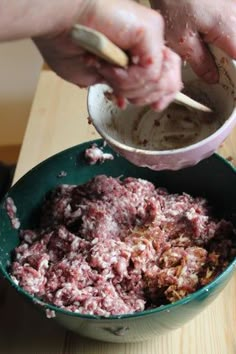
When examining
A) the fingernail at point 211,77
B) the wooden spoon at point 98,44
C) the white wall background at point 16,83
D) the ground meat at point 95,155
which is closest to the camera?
the wooden spoon at point 98,44

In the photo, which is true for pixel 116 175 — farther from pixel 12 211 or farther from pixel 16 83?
pixel 16 83

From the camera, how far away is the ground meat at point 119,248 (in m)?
0.73

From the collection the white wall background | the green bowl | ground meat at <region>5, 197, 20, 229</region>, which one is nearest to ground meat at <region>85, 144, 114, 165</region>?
the green bowl

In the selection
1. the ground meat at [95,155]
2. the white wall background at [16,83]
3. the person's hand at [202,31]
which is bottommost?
the white wall background at [16,83]

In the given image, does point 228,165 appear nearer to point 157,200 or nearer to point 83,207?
point 157,200

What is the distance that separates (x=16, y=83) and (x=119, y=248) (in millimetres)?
1184

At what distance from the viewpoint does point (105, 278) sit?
29.2 inches

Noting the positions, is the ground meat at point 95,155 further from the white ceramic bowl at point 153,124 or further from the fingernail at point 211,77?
the fingernail at point 211,77

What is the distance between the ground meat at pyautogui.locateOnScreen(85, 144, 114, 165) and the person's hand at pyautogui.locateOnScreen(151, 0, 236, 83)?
0.20 m

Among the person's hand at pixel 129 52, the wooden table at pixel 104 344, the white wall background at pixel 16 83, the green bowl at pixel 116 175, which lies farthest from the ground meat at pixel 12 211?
the white wall background at pixel 16 83

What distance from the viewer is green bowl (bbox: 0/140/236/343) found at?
0.67m

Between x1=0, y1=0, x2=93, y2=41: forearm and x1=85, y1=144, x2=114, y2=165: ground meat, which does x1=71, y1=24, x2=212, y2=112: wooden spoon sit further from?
x1=85, y1=144, x2=114, y2=165: ground meat

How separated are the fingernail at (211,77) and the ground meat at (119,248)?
176mm

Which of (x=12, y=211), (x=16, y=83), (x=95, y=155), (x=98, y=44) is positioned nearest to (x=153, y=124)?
(x=95, y=155)
